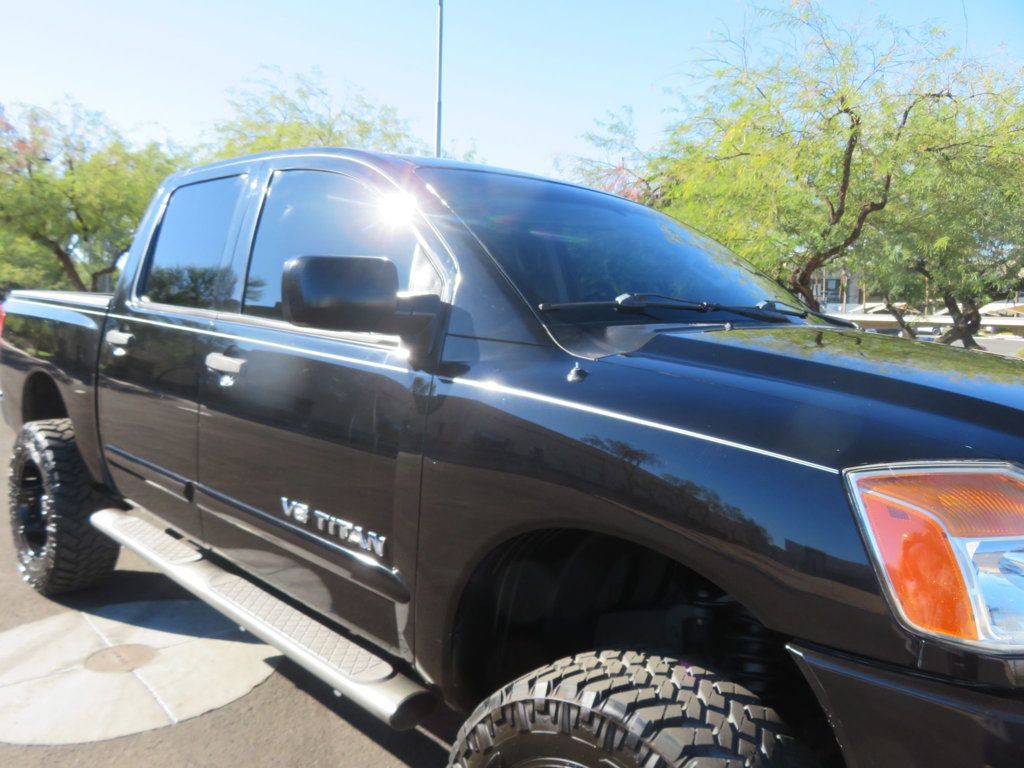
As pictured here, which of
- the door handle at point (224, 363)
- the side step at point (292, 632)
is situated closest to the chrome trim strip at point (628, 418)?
the side step at point (292, 632)

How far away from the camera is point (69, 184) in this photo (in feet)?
75.5

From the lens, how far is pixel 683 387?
63.2 inches

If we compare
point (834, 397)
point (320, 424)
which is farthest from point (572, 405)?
point (320, 424)

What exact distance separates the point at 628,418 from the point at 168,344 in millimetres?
2072

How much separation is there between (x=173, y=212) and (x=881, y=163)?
27.3 ft

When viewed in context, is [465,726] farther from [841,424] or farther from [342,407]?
[841,424]

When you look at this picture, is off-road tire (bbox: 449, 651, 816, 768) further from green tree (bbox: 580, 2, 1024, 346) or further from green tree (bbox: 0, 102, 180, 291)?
green tree (bbox: 0, 102, 180, 291)

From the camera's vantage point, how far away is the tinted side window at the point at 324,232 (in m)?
2.32

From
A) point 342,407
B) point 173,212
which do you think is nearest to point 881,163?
point 173,212

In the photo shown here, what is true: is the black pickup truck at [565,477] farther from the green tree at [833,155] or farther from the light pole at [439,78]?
the light pole at [439,78]

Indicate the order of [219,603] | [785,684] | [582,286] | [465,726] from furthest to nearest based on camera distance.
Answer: [219,603]
[582,286]
[465,726]
[785,684]

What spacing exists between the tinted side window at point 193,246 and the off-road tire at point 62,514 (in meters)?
0.89

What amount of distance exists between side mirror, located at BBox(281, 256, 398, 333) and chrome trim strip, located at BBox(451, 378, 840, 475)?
10.6 inches

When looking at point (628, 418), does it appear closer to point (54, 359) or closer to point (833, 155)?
point (54, 359)
